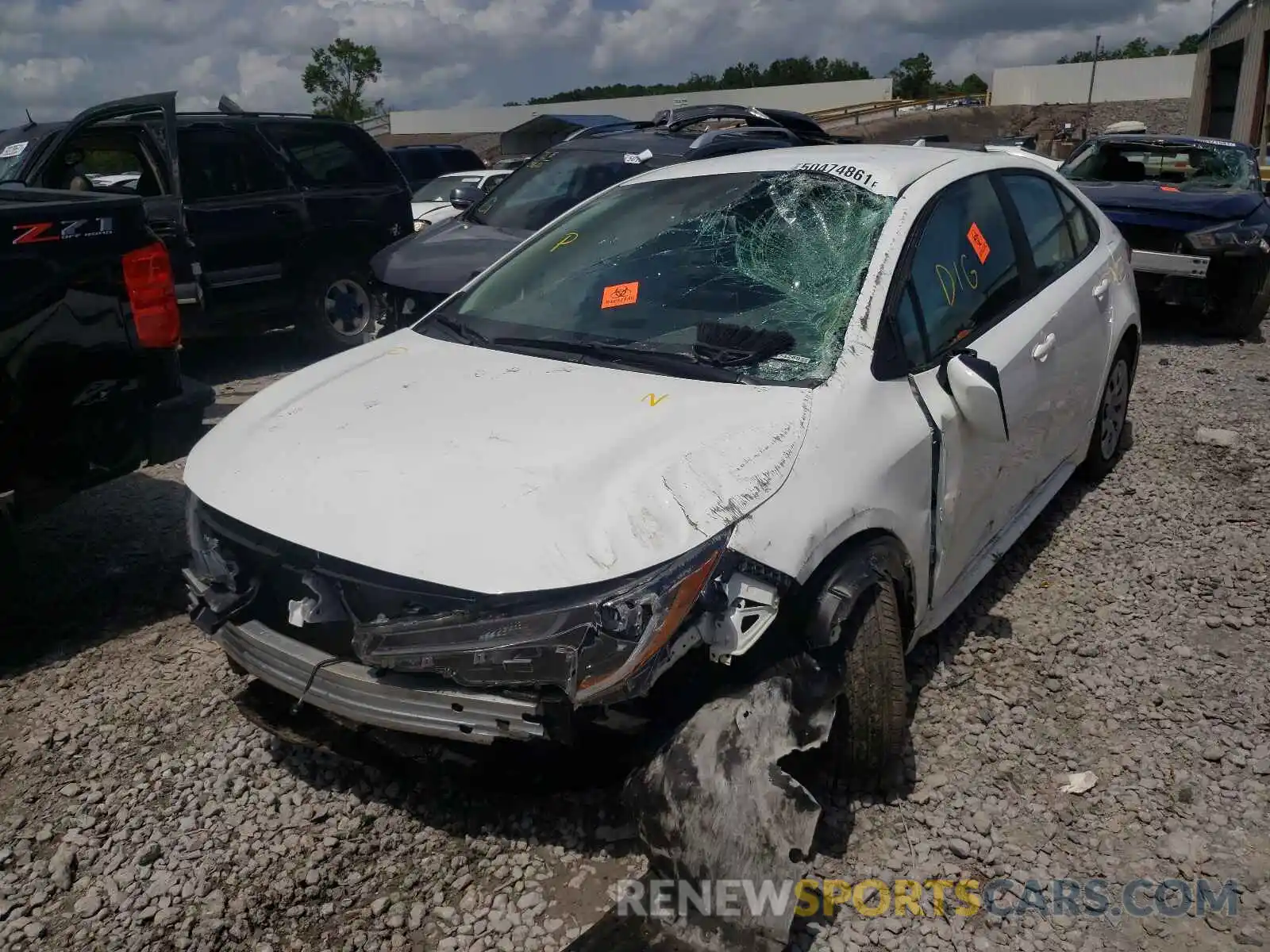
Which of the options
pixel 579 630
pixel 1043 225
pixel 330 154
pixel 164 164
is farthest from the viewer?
pixel 330 154

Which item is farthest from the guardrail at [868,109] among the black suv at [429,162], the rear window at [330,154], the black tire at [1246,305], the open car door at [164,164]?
the open car door at [164,164]

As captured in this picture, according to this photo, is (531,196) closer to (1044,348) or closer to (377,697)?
(1044,348)

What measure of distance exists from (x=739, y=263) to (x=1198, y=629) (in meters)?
2.13

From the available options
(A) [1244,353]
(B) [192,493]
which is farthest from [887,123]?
(B) [192,493]

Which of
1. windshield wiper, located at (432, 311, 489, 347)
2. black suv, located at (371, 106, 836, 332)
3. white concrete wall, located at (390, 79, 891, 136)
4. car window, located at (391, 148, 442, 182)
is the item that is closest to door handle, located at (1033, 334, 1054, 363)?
windshield wiper, located at (432, 311, 489, 347)

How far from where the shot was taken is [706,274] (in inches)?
128

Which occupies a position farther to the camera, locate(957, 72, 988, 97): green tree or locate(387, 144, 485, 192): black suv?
locate(957, 72, 988, 97): green tree

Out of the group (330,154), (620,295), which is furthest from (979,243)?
(330,154)

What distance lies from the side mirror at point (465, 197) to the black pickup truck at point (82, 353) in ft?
12.9

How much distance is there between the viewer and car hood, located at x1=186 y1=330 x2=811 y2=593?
2.24 meters

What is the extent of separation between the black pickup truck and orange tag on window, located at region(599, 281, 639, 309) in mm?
1731

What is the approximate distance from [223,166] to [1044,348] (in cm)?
609

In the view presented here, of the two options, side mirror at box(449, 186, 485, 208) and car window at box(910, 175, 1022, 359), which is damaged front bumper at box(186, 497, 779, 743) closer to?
car window at box(910, 175, 1022, 359)

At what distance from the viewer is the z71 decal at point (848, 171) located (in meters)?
3.30
